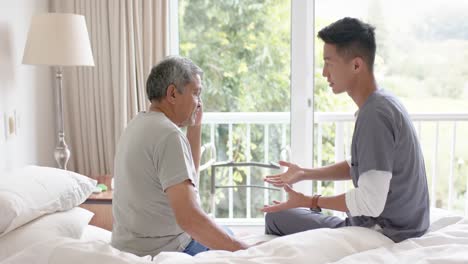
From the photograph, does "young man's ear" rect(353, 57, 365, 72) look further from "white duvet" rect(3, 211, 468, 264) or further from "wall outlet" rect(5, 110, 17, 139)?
"wall outlet" rect(5, 110, 17, 139)

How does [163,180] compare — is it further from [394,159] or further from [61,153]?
[61,153]

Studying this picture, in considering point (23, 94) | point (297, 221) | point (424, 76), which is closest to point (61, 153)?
point (23, 94)

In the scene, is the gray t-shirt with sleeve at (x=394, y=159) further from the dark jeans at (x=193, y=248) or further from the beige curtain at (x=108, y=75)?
the beige curtain at (x=108, y=75)

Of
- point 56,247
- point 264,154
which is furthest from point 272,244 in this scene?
point 264,154

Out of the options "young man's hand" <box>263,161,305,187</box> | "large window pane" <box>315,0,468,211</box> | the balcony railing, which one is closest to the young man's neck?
"young man's hand" <box>263,161,305,187</box>

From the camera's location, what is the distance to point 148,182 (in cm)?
183

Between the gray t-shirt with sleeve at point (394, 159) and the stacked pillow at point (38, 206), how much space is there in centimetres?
112

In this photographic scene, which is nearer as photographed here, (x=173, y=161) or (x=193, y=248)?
(x=173, y=161)

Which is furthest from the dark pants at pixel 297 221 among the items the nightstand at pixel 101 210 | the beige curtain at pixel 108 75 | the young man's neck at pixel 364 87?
the beige curtain at pixel 108 75

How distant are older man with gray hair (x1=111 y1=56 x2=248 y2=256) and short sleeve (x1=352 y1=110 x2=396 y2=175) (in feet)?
1.64

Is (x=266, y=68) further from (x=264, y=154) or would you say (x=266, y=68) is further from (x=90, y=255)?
(x=90, y=255)

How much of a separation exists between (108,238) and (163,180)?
0.70m

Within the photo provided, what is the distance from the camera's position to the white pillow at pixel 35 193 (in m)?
1.84

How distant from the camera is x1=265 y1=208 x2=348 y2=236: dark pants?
81.6 inches
